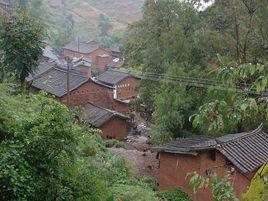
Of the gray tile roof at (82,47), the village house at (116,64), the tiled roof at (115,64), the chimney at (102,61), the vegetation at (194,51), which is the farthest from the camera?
the gray tile roof at (82,47)

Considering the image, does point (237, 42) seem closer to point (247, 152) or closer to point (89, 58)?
point (247, 152)

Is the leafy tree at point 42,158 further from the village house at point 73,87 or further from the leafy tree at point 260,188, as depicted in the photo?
the village house at point 73,87

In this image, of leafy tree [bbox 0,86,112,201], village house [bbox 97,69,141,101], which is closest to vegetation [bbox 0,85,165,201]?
leafy tree [bbox 0,86,112,201]

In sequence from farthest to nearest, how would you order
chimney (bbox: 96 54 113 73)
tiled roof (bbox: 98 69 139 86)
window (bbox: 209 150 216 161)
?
chimney (bbox: 96 54 113 73) → tiled roof (bbox: 98 69 139 86) → window (bbox: 209 150 216 161)

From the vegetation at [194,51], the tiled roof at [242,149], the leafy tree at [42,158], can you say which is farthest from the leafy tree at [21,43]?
the leafy tree at [42,158]

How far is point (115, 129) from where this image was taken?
29.6 m

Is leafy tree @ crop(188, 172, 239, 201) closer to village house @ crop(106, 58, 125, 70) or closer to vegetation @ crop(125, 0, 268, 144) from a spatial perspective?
vegetation @ crop(125, 0, 268, 144)

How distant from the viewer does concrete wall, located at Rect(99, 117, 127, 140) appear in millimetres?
28953

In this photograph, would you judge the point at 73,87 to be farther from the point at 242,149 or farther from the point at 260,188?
the point at 260,188

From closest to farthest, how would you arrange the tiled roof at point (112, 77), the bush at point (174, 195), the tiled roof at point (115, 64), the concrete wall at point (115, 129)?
the bush at point (174, 195) → the concrete wall at point (115, 129) → the tiled roof at point (112, 77) → the tiled roof at point (115, 64)

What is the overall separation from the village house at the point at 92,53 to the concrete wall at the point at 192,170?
38.9 metres

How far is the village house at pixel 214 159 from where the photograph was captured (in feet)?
49.4

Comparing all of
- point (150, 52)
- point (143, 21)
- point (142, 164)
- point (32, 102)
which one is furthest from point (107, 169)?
point (143, 21)

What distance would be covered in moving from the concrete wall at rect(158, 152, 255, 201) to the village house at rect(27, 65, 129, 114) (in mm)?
13445
